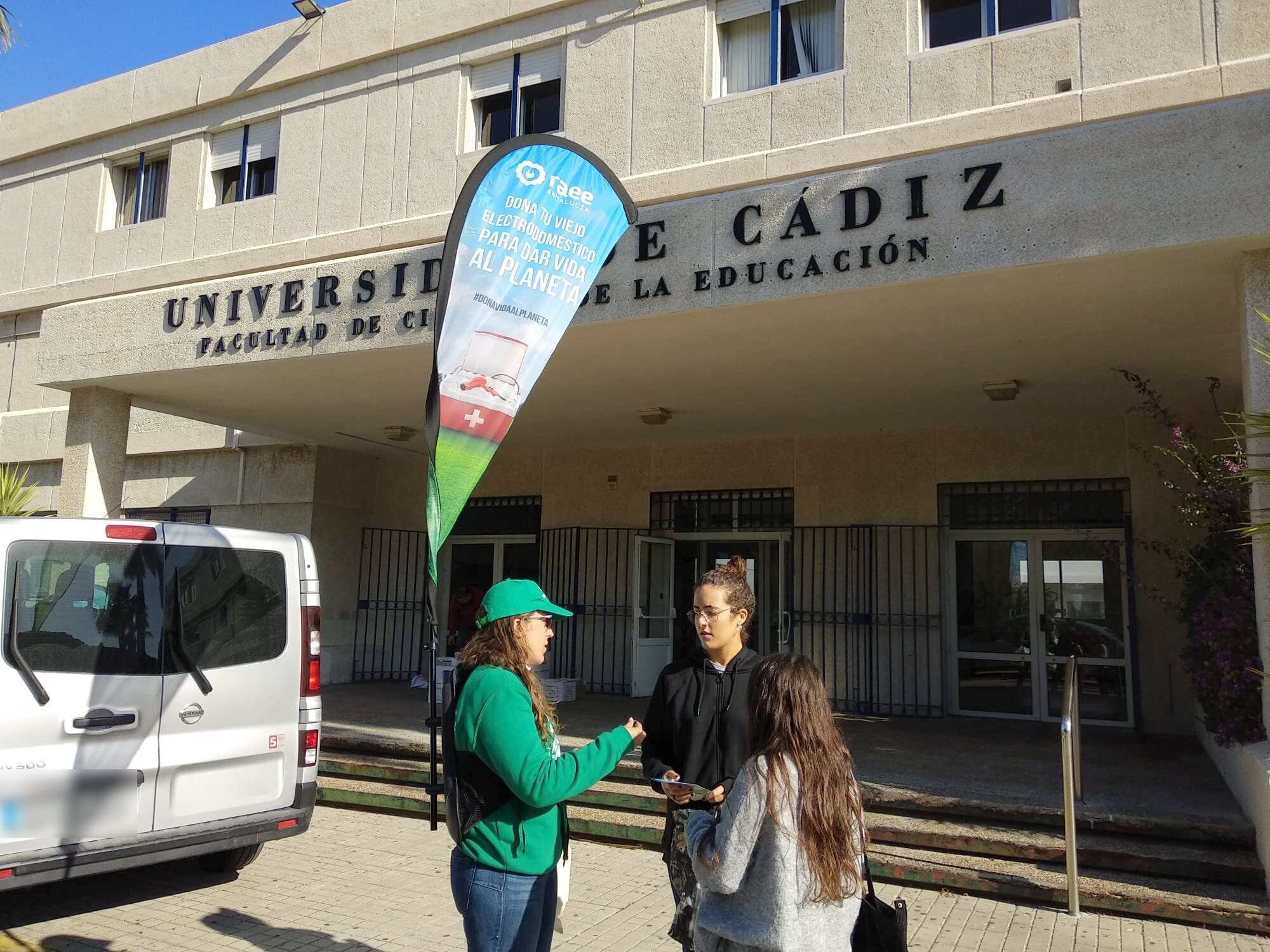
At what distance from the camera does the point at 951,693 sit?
10570 mm

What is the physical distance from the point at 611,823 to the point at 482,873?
4.10m

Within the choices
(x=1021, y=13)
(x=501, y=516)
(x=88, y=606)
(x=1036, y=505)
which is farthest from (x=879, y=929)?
(x=501, y=516)

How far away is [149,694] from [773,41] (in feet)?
23.9

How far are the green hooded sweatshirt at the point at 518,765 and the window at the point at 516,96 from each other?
8231 millimetres

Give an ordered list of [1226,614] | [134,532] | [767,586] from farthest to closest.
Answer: [767,586] < [1226,614] < [134,532]

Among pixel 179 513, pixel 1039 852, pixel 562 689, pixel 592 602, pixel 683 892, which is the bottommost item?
pixel 1039 852

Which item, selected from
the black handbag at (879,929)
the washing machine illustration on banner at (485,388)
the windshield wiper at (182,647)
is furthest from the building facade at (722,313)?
the black handbag at (879,929)

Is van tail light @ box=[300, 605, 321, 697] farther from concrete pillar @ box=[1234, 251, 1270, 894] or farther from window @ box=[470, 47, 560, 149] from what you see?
window @ box=[470, 47, 560, 149]

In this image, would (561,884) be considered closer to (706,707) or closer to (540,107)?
(706,707)

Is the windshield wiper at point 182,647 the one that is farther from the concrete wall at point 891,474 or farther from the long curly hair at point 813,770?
the concrete wall at point 891,474

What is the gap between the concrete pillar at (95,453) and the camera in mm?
10172

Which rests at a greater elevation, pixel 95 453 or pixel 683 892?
pixel 95 453

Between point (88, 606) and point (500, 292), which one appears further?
point (88, 606)

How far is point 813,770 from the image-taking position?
2.44 m
